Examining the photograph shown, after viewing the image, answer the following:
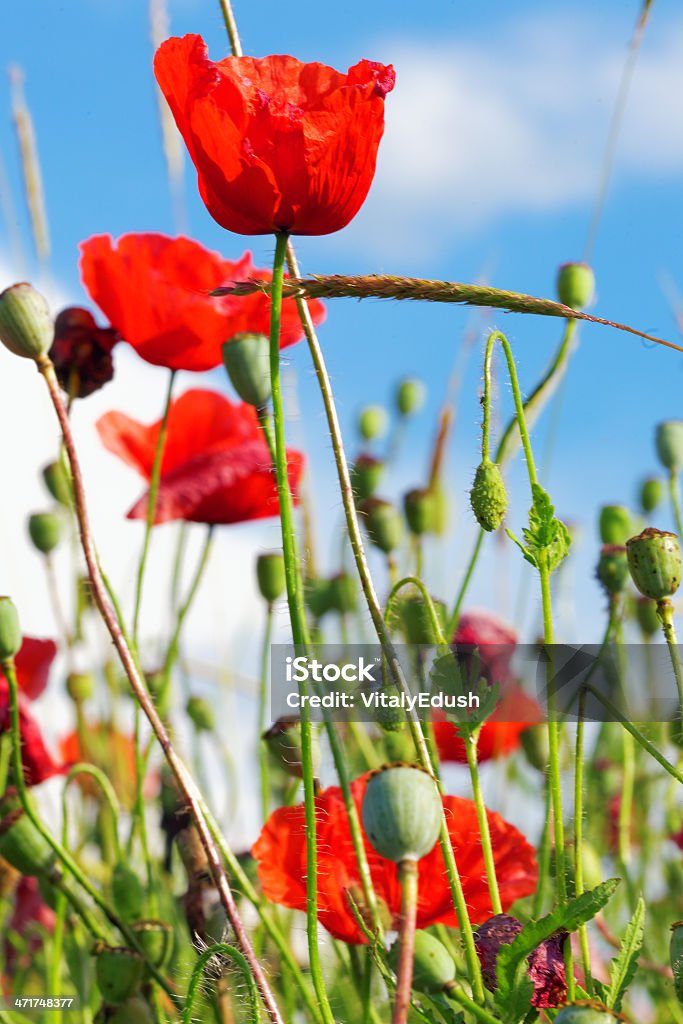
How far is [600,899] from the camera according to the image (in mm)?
468

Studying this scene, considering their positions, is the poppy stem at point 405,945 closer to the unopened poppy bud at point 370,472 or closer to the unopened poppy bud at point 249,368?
the unopened poppy bud at point 249,368

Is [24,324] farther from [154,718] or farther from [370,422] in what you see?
[370,422]

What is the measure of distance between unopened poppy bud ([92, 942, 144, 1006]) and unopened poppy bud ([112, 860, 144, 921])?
6.5 inches

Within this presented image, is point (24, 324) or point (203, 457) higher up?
point (203, 457)

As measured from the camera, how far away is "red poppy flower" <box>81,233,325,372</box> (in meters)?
0.98

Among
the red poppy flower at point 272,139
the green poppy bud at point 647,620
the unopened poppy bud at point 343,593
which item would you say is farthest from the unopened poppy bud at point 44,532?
the red poppy flower at point 272,139

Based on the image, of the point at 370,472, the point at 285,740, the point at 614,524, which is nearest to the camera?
the point at 285,740

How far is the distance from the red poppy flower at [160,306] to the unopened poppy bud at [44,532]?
304 millimetres

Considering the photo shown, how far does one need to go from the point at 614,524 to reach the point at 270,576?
0.27 meters

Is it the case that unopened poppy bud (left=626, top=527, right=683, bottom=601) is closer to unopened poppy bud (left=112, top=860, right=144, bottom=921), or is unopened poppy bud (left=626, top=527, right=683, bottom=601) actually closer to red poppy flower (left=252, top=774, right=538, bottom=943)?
red poppy flower (left=252, top=774, right=538, bottom=943)

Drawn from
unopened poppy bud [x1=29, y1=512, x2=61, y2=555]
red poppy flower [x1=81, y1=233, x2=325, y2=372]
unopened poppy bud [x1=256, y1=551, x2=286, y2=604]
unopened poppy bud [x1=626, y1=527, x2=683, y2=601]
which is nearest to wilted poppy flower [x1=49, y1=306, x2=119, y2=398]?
red poppy flower [x1=81, y1=233, x2=325, y2=372]

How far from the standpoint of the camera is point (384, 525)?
113cm

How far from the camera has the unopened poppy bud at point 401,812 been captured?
0.41 metres

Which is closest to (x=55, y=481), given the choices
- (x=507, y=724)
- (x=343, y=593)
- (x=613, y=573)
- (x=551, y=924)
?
(x=343, y=593)
